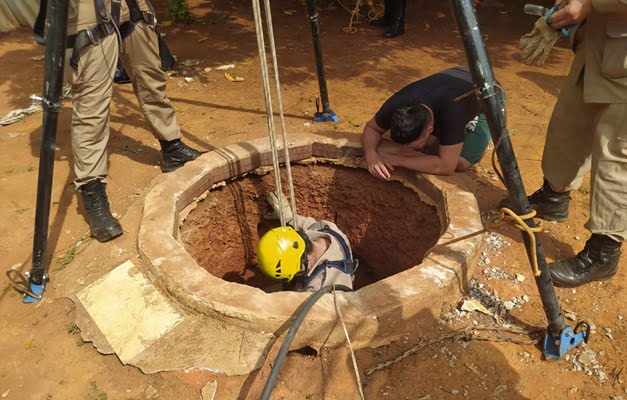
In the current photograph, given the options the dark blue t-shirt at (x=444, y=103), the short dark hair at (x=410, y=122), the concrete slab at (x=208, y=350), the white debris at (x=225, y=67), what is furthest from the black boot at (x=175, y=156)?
the white debris at (x=225, y=67)

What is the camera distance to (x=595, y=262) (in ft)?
8.77

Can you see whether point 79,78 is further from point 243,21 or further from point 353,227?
point 243,21

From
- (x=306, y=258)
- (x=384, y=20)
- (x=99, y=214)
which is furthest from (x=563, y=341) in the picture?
(x=384, y=20)

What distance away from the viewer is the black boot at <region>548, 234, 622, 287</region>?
2.66 metres

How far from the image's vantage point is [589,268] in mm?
2674

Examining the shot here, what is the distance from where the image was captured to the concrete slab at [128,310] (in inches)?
92.3

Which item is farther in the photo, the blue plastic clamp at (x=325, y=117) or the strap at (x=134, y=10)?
the blue plastic clamp at (x=325, y=117)

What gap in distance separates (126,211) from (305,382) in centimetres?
171

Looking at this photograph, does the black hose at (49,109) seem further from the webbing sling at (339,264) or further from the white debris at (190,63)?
the white debris at (190,63)

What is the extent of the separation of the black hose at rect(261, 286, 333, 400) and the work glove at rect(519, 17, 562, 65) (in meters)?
1.40

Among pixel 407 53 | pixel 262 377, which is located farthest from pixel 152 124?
pixel 407 53

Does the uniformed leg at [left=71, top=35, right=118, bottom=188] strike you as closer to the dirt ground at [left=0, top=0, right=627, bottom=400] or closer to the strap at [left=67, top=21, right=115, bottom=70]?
the strap at [left=67, top=21, right=115, bottom=70]

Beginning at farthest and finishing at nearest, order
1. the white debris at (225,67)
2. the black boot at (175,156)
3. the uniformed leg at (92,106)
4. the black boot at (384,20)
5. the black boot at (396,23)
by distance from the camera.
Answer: the black boot at (384,20) < the black boot at (396,23) < the white debris at (225,67) < the black boot at (175,156) < the uniformed leg at (92,106)

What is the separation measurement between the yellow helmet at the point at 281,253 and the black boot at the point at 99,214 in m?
0.85
